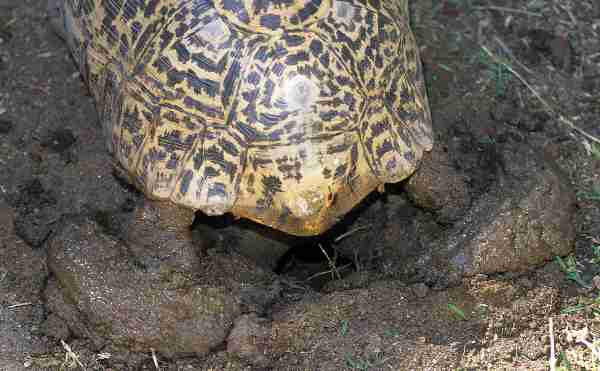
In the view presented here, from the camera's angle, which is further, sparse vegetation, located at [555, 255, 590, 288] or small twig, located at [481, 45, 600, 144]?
small twig, located at [481, 45, 600, 144]

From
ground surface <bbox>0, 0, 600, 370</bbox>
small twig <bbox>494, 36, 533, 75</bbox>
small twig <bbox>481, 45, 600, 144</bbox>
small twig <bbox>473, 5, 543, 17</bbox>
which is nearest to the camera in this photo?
ground surface <bbox>0, 0, 600, 370</bbox>

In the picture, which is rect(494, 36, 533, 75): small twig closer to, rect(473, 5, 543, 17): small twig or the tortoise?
rect(473, 5, 543, 17): small twig

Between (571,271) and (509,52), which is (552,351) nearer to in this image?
(571,271)

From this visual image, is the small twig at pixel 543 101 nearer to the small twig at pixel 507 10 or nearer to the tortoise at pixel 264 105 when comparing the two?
the small twig at pixel 507 10

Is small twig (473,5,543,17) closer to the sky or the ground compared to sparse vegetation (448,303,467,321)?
closer to the sky

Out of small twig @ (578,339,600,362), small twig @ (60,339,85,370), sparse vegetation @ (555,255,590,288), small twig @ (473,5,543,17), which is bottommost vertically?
small twig @ (60,339,85,370)

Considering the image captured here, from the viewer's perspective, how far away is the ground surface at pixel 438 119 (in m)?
3.21

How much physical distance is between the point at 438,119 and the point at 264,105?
1.29 meters

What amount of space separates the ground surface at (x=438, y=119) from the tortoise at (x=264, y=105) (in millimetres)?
507

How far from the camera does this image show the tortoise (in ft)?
9.80

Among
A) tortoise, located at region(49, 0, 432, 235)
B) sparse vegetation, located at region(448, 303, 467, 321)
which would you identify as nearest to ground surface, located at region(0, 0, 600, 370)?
sparse vegetation, located at region(448, 303, 467, 321)

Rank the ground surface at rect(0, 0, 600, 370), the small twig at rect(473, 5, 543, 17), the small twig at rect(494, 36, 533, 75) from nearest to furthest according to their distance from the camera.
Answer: the ground surface at rect(0, 0, 600, 370) < the small twig at rect(494, 36, 533, 75) < the small twig at rect(473, 5, 543, 17)

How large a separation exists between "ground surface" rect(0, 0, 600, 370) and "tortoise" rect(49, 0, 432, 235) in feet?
1.66

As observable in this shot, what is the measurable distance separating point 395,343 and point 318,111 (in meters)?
1.03
